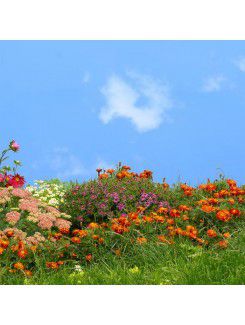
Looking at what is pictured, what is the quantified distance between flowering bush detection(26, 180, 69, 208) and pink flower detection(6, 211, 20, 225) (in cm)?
283

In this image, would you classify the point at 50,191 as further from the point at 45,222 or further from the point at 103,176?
the point at 45,222

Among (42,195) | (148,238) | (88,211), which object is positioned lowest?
(148,238)

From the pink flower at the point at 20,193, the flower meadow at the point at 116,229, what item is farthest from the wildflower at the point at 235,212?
the pink flower at the point at 20,193

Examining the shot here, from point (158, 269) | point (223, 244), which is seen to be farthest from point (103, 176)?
point (158, 269)

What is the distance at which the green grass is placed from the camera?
6352 millimetres

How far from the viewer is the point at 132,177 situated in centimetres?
1092

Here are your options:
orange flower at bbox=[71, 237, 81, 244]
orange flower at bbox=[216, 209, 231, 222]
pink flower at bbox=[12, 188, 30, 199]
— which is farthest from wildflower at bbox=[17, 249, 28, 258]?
orange flower at bbox=[216, 209, 231, 222]

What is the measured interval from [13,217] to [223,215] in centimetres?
258

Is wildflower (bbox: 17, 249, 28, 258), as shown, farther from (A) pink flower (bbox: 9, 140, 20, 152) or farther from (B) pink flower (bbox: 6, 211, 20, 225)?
(A) pink flower (bbox: 9, 140, 20, 152)

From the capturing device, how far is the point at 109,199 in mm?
9578

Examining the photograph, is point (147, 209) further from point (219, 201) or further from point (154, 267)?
point (154, 267)
